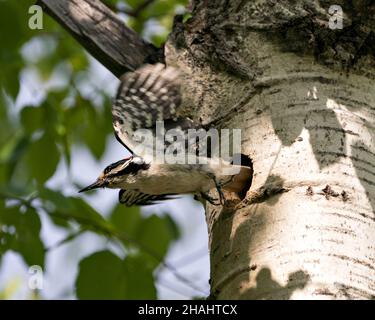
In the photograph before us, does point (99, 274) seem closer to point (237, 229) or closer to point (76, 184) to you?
point (76, 184)

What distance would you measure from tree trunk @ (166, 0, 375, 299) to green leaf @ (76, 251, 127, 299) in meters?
0.59

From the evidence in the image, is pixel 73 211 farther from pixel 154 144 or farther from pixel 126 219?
pixel 126 219

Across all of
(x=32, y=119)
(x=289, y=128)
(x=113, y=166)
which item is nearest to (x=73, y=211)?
(x=113, y=166)

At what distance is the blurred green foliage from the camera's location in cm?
361

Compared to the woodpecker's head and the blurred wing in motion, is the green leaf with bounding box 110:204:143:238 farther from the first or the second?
the blurred wing in motion

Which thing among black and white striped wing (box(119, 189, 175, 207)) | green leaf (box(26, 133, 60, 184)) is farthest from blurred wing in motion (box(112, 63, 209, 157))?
green leaf (box(26, 133, 60, 184))

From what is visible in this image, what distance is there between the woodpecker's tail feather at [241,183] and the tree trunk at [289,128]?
164 mm

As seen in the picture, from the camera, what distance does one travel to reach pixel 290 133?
312 cm

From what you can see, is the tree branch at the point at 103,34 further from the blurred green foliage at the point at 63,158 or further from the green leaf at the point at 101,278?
the green leaf at the point at 101,278

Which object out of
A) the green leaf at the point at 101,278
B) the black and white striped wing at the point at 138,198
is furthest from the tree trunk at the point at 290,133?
the black and white striped wing at the point at 138,198

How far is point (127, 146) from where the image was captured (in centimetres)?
377

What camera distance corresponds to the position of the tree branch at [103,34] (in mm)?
3682

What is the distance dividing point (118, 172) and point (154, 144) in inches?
10.8
